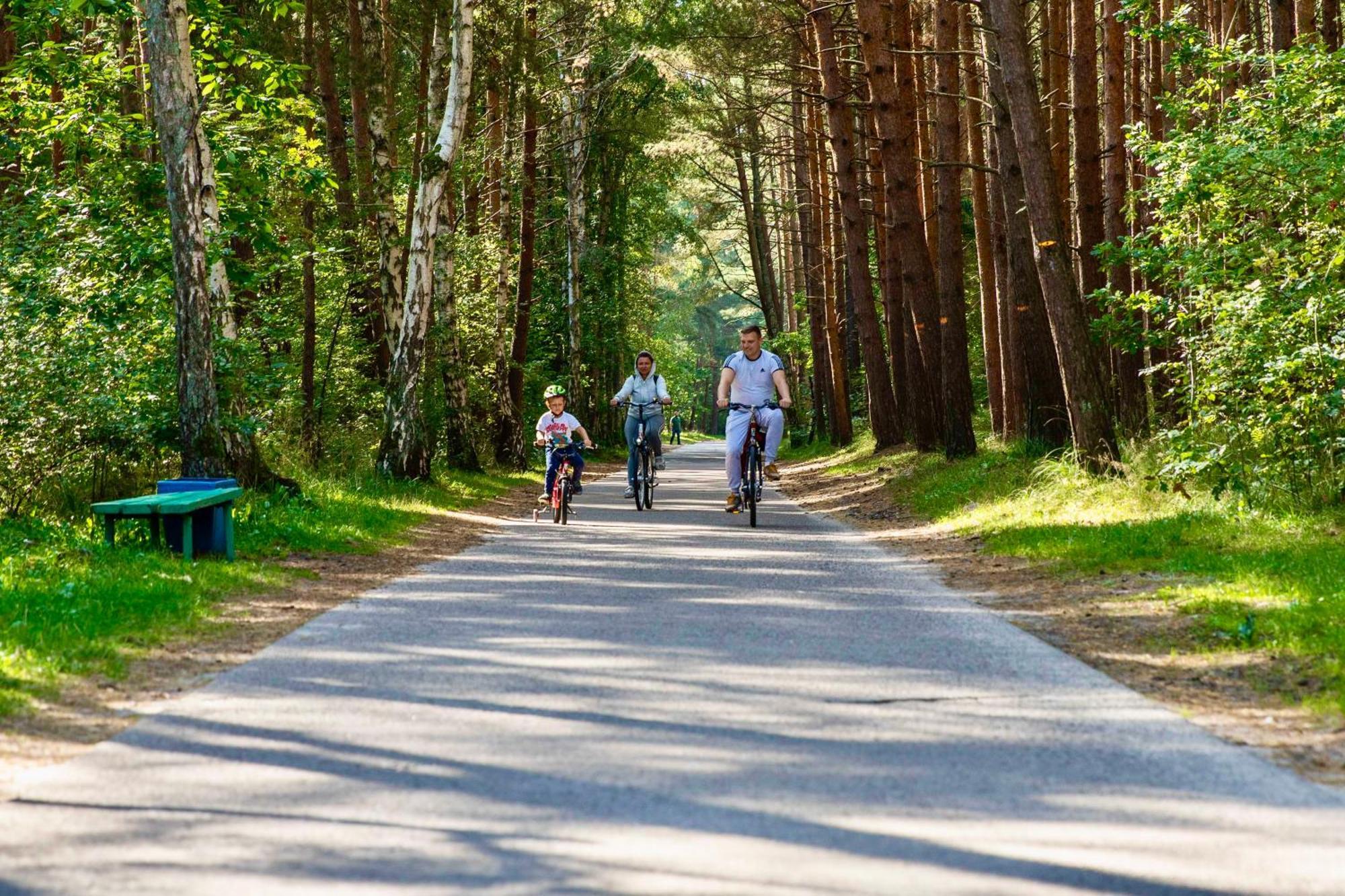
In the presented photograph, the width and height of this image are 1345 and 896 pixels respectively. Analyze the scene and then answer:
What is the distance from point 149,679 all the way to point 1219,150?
34.4 feet

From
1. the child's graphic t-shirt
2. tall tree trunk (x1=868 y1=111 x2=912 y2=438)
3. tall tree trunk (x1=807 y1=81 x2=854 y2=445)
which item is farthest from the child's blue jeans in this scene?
tall tree trunk (x1=807 y1=81 x2=854 y2=445)

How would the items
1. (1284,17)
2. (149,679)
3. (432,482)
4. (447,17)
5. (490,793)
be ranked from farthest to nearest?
1. (447,17)
2. (432,482)
3. (1284,17)
4. (149,679)
5. (490,793)

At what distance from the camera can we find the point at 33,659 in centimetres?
737

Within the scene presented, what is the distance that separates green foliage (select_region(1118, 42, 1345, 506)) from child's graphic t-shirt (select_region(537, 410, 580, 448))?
6521mm

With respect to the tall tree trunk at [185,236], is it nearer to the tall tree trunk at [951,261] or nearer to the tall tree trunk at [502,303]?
the tall tree trunk at [951,261]

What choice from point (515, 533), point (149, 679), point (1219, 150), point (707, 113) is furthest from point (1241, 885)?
point (707, 113)

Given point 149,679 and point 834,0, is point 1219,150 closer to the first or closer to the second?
point 149,679

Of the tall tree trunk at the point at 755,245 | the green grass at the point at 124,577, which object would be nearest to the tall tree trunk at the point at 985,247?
the green grass at the point at 124,577

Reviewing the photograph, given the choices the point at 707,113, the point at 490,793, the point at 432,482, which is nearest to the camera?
the point at 490,793

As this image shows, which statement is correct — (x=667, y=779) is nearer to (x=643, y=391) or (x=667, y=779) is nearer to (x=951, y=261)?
(x=643, y=391)

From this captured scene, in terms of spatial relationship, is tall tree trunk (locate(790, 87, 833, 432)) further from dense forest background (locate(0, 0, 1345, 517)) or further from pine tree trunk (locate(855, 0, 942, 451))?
pine tree trunk (locate(855, 0, 942, 451))

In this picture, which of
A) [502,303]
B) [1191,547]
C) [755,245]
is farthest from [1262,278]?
[755,245]

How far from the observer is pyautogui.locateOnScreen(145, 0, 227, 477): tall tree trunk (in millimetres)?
14094

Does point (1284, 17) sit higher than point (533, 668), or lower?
higher
